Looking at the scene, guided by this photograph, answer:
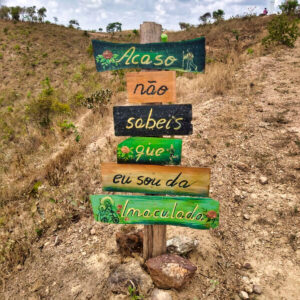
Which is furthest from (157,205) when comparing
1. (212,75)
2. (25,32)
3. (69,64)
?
(25,32)

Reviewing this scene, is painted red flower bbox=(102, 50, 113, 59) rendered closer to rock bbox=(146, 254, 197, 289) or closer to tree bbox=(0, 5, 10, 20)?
rock bbox=(146, 254, 197, 289)

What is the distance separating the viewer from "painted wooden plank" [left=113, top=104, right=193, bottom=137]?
1.94 meters

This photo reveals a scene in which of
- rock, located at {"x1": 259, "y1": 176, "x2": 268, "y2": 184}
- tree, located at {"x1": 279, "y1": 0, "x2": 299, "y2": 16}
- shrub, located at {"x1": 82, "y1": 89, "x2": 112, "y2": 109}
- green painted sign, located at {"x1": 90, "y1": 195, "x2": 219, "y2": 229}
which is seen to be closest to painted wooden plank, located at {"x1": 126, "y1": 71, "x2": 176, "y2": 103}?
green painted sign, located at {"x1": 90, "y1": 195, "x2": 219, "y2": 229}

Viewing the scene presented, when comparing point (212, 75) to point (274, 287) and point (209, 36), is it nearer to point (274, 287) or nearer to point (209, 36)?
point (274, 287)

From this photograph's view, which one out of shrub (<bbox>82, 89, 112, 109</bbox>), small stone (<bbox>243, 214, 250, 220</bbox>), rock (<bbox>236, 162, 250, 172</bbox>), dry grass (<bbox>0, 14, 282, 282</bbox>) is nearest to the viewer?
small stone (<bbox>243, 214, 250, 220</bbox>)

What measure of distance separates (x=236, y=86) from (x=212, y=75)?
1.06 m

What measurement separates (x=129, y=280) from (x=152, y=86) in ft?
6.45

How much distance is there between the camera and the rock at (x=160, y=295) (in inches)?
85.5

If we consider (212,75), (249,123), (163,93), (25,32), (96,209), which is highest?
(25,32)

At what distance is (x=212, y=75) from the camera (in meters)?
6.91

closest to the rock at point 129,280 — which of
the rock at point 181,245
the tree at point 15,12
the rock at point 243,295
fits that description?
the rock at point 181,245

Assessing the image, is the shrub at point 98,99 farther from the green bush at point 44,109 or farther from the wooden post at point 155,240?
the wooden post at point 155,240

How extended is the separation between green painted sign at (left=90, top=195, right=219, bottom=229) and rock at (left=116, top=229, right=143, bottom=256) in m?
0.63

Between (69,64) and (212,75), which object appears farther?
(69,64)
